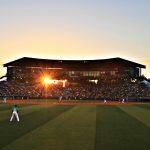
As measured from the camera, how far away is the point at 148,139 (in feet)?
67.0

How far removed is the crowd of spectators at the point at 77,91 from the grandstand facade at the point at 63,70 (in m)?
3.61

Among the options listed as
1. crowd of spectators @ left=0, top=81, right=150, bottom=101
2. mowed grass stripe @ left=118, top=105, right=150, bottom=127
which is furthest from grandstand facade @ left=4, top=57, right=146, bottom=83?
mowed grass stripe @ left=118, top=105, right=150, bottom=127

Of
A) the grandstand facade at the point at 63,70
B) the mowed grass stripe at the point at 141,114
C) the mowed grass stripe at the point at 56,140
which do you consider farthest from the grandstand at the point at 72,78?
the mowed grass stripe at the point at 56,140

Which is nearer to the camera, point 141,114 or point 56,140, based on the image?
point 56,140

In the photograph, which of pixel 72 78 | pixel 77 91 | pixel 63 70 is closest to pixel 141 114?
pixel 77 91

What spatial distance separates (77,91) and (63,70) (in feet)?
49.6

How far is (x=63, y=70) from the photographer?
128 meters

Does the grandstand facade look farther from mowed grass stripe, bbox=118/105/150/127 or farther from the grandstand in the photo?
mowed grass stripe, bbox=118/105/150/127

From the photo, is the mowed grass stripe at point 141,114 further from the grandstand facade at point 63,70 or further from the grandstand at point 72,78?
the grandstand facade at point 63,70

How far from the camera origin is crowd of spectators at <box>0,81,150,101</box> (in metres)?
108

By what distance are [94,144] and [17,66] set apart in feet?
367

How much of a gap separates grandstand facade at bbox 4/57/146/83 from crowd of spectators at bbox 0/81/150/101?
361cm

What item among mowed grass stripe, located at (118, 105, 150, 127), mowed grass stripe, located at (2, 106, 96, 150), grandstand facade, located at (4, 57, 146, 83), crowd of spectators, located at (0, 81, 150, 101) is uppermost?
grandstand facade, located at (4, 57, 146, 83)

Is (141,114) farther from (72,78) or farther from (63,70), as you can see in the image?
(63,70)
